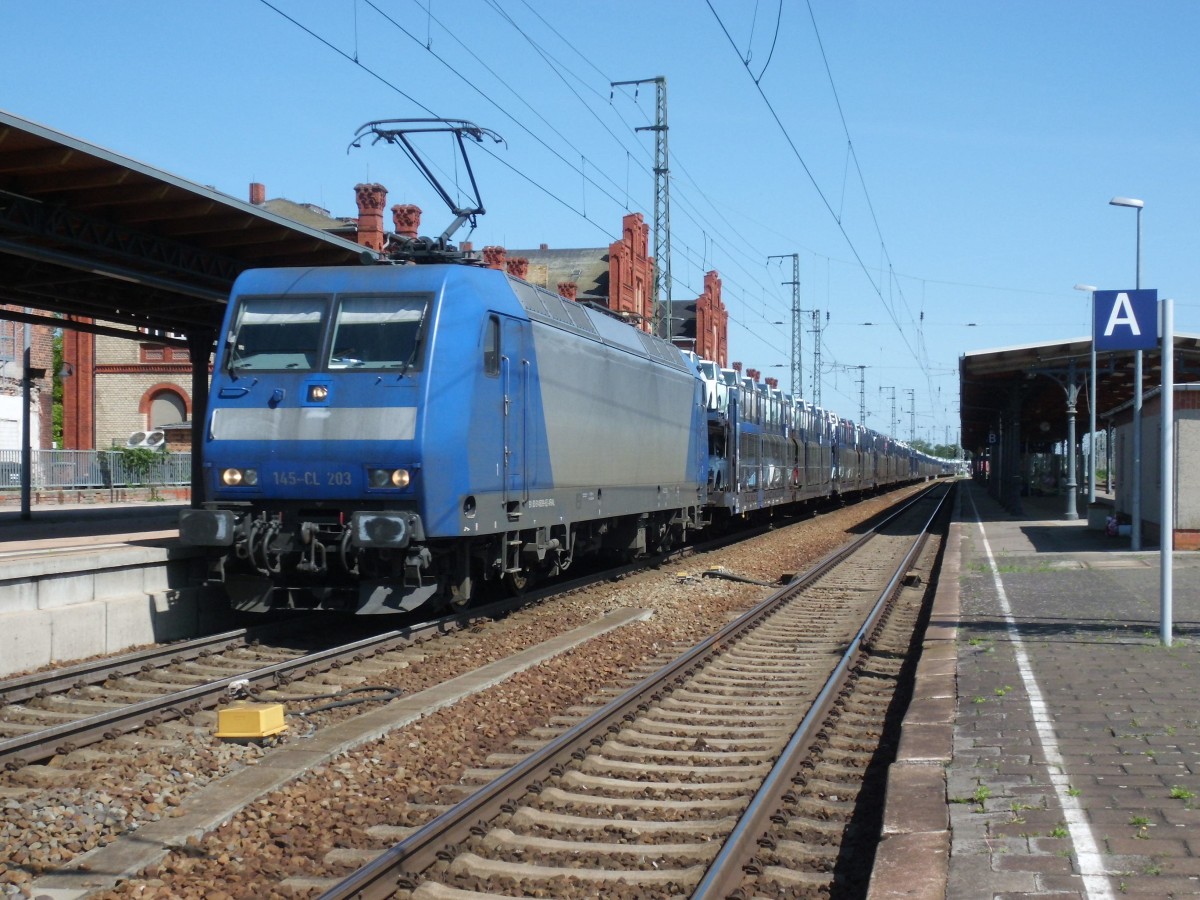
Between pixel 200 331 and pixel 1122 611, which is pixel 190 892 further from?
pixel 200 331

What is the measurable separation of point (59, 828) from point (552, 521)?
25.3 feet

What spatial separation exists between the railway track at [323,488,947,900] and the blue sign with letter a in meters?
3.47

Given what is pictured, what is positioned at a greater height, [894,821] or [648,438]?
[648,438]

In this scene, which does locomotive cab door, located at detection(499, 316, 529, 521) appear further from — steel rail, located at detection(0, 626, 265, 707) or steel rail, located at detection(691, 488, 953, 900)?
steel rail, located at detection(691, 488, 953, 900)

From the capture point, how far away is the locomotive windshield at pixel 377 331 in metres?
10.7

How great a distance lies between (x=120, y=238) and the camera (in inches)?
545

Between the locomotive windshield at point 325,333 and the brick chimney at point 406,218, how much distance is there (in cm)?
2133

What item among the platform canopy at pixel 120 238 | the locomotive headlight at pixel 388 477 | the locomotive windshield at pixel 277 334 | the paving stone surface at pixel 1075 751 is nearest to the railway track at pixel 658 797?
the paving stone surface at pixel 1075 751

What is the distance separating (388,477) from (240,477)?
1.48m

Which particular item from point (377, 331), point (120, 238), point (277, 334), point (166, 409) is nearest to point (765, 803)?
point (377, 331)

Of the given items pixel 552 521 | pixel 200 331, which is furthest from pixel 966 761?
pixel 200 331

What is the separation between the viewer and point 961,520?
109ft

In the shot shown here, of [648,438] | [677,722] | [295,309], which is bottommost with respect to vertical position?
[677,722]

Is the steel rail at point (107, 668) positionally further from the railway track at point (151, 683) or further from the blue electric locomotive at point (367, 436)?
the blue electric locomotive at point (367, 436)
